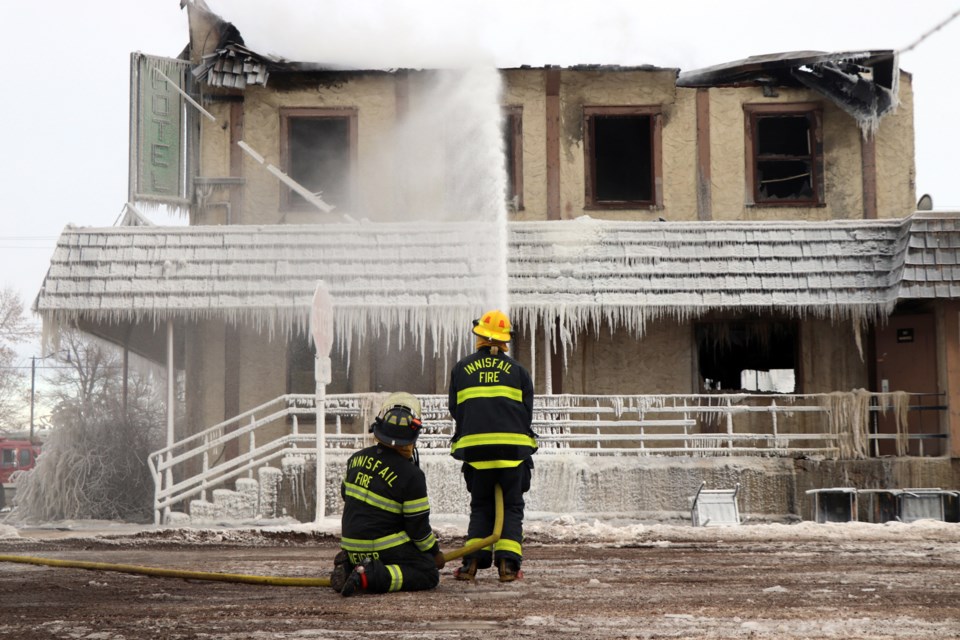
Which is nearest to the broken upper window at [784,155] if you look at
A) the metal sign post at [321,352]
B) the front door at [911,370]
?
the front door at [911,370]

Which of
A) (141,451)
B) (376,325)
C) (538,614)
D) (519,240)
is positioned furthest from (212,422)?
(538,614)

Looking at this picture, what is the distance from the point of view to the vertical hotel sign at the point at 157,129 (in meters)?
20.8

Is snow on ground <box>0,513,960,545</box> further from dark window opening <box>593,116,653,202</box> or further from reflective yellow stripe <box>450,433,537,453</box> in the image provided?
dark window opening <box>593,116,653,202</box>

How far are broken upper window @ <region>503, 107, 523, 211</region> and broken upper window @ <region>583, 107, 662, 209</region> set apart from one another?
1.10 meters

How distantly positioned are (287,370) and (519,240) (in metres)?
4.27

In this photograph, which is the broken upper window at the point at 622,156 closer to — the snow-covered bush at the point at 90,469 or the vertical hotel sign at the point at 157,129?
the vertical hotel sign at the point at 157,129

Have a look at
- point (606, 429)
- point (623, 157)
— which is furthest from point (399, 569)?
point (623, 157)

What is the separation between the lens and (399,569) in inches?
289

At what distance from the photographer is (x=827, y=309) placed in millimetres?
18375

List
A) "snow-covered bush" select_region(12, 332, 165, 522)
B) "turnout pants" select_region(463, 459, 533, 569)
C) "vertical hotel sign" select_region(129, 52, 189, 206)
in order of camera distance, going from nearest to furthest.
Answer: "turnout pants" select_region(463, 459, 533, 569) < "snow-covered bush" select_region(12, 332, 165, 522) < "vertical hotel sign" select_region(129, 52, 189, 206)

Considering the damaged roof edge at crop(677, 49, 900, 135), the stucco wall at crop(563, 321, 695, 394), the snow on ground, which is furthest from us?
the damaged roof edge at crop(677, 49, 900, 135)

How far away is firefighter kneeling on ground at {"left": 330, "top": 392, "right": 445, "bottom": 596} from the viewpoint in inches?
288

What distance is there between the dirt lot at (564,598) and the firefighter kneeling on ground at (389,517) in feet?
0.55

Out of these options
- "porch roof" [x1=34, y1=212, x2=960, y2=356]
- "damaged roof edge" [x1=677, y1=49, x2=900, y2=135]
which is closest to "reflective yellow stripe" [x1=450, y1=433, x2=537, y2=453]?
"porch roof" [x1=34, y1=212, x2=960, y2=356]
